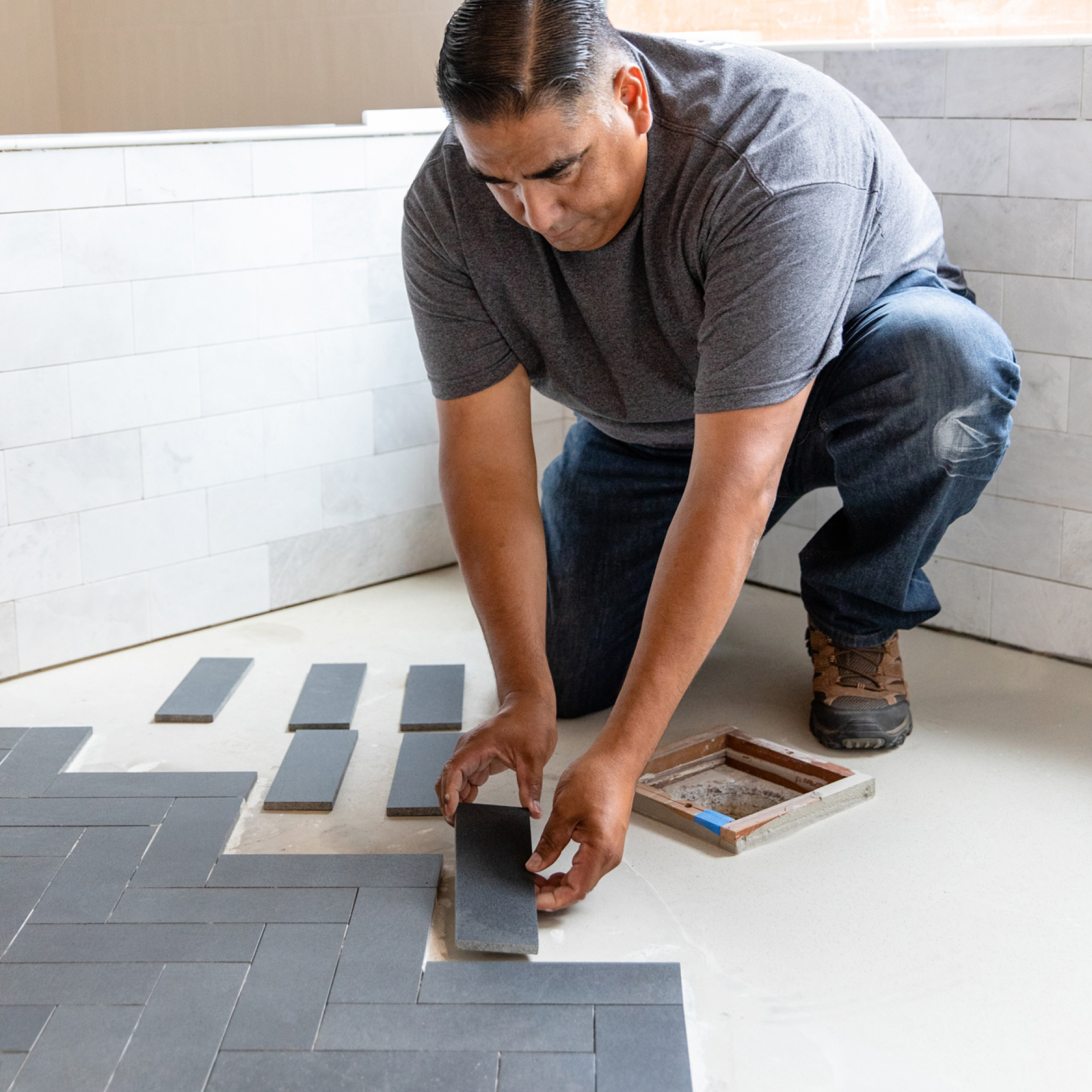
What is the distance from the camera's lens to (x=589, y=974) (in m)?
1.52

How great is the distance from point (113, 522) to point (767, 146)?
158 centimetres

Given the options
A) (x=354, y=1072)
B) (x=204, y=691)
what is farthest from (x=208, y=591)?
(x=354, y=1072)

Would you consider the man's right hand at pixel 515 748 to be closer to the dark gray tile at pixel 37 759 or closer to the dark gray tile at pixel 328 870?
the dark gray tile at pixel 328 870

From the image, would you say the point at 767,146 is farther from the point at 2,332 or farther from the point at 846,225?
the point at 2,332

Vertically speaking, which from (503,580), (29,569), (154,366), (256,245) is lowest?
(29,569)

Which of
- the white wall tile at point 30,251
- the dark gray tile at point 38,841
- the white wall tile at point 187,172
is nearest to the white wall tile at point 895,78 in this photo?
the white wall tile at point 187,172

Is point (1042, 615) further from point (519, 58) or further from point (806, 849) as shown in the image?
point (519, 58)

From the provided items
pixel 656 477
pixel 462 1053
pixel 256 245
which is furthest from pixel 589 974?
pixel 256 245

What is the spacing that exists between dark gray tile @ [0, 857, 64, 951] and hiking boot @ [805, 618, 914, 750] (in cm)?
124

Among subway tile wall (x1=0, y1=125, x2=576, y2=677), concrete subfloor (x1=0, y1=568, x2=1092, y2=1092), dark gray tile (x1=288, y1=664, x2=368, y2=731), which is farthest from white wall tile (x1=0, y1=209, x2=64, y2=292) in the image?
dark gray tile (x1=288, y1=664, x2=368, y2=731)

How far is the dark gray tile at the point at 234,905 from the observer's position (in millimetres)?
1659

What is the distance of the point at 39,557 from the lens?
2.53 m

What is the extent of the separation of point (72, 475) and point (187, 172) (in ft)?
2.12

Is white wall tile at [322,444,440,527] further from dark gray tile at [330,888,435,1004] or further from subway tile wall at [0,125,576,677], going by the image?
dark gray tile at [330,888,435,1004]
